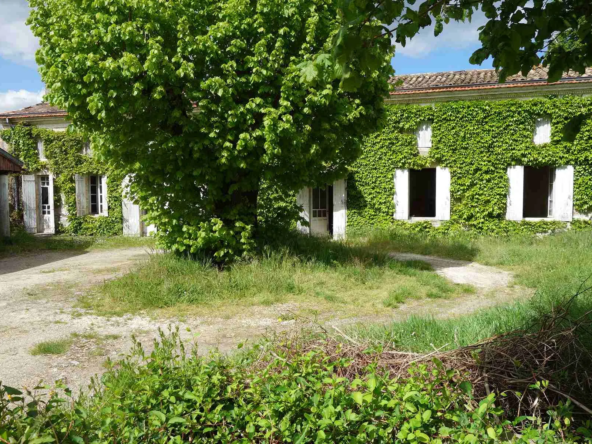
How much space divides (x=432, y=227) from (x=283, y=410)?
13.0 m

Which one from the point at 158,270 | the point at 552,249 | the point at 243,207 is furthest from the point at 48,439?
the point at 552,249

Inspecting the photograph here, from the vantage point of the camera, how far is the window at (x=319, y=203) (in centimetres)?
1631

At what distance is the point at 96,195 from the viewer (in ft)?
59.4

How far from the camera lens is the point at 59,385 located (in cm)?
243

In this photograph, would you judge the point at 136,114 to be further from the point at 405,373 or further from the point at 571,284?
the point at 571,284

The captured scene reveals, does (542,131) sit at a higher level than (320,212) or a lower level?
higher

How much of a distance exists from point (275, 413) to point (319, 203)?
46.2ft

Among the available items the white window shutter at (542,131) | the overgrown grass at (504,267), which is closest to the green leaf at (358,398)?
the overgrown grass at (504,267)

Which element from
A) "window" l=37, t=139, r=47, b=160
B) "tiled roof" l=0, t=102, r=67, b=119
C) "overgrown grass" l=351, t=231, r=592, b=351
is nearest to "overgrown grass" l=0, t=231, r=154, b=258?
"window" l=37, t=139, r=47, b=160

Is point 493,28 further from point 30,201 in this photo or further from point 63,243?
point 30,201

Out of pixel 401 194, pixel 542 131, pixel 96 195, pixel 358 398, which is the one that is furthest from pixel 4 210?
pixel 542 131

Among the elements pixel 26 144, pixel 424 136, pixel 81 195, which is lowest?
pixel 81 195

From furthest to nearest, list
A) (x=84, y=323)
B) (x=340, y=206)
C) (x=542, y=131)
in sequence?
1. (x=340, y=206)
2. (x=542, y=131)
3. (x=84, y=323)

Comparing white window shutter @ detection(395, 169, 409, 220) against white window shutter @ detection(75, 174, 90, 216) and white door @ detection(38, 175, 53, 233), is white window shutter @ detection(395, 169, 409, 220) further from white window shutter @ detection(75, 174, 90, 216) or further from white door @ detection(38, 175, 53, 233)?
white door @ detection(38, 175, 53, 233)
